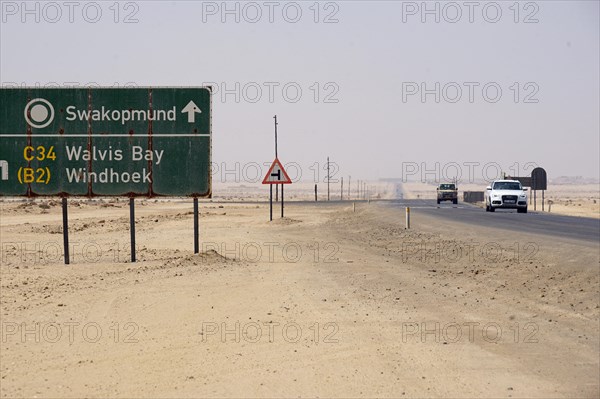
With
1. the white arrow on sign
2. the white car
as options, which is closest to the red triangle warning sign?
the white arrow on sign

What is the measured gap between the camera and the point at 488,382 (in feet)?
28.2

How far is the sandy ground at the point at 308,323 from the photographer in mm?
8797

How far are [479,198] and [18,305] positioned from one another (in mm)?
95755

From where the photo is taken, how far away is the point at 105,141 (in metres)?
18.6

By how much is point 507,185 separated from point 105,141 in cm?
3189

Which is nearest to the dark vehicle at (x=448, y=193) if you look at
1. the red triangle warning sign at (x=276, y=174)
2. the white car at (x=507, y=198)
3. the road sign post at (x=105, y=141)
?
the white car at (x=507, y=198)

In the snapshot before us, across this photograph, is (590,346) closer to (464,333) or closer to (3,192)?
(464,333)

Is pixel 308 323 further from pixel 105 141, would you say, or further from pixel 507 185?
pixel 507 185

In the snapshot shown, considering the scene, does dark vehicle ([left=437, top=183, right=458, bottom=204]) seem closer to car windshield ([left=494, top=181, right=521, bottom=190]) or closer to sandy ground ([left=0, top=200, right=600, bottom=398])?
car windshield ([left=494, top=181, right=521, bottom=190])

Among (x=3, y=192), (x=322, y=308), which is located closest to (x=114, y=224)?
(x=3, y=192)

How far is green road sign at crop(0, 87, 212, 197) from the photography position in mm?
18359

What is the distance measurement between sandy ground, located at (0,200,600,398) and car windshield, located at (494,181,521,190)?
76.9 ft

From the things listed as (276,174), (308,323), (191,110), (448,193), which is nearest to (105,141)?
(191,110)

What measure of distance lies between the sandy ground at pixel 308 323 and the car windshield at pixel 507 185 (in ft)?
76.9
